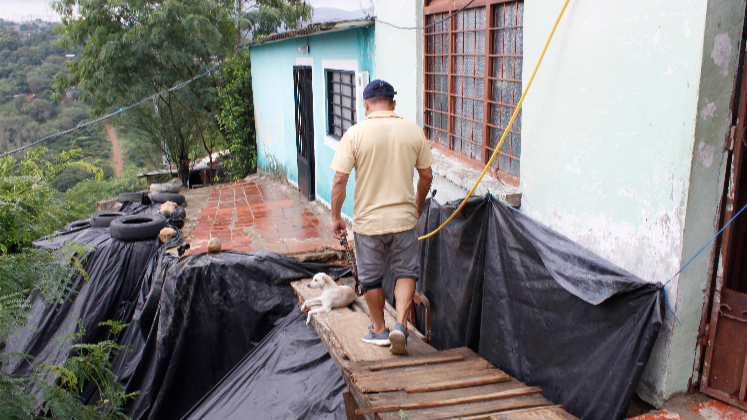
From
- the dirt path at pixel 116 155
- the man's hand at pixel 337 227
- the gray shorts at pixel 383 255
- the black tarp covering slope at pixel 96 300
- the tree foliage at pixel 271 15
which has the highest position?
the tree foliage at pixel 271 15

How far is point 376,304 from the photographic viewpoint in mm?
3775

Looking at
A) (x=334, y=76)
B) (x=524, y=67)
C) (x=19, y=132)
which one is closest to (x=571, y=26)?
(x=524, y=67)

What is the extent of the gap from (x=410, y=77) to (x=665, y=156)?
3.50 m

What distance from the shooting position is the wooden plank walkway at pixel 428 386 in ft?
9.30

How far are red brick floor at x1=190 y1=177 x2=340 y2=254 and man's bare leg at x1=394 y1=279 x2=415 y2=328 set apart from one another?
2.80 metres

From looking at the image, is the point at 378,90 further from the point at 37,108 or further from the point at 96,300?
the point at 37,108

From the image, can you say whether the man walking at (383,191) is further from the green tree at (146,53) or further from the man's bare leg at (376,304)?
the green tree at (146,53)

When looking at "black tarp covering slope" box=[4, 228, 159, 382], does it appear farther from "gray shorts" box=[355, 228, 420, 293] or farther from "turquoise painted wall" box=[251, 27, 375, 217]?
"gray shorts" box=[355, 228, 420, 293]

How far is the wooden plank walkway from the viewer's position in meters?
2.84

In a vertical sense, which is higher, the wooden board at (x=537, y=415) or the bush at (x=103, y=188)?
the wooden board at (x=537, y=415)

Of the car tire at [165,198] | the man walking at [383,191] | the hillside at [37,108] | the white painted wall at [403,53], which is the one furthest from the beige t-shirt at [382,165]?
the hillside at [37,108]

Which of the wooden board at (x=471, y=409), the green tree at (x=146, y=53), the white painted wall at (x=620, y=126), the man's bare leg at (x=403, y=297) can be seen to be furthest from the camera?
the green tree at (x=146, y=53)

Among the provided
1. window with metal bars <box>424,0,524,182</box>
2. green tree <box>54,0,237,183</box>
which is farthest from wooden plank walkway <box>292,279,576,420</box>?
green tree <box>54,0,237,183</box>

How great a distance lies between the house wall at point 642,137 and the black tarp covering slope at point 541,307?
21 centimetres
